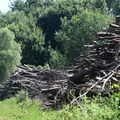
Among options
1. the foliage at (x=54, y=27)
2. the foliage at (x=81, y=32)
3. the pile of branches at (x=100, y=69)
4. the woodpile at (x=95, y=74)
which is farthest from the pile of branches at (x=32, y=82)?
the foliage at (x=54, y=27)

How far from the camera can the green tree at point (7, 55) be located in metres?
46.6

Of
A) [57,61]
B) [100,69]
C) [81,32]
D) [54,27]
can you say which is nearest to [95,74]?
[100,69]

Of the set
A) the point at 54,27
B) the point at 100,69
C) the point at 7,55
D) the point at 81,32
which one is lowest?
the point at 7,55

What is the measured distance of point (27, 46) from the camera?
59.5 meters

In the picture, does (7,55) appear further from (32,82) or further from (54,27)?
(32,82)

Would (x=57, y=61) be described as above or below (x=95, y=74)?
below

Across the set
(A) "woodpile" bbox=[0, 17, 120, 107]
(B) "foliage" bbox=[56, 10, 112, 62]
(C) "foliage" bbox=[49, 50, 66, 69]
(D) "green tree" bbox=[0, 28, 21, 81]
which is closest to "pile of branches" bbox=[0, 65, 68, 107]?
(A) "woodpile" bbox=[0, 17, 120, 107]

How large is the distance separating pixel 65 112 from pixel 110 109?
3.47ft

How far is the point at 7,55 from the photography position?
4759 centimetres

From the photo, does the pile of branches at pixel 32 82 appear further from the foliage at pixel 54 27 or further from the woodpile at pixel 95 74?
the foliage at pixel 54 27

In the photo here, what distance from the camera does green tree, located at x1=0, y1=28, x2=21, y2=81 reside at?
4656 centimetres

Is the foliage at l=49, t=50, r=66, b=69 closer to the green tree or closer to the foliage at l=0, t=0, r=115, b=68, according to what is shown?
the foliage at l=0, t=0, r=115, b=68

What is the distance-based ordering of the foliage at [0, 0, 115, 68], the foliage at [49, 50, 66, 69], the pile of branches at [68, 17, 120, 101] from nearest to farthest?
1. the pile of branches at [68, 17, 120, 101]
2. the foliage at [49, 50, 66, 69]
3. the foliage at [0, 0, 115, 68]

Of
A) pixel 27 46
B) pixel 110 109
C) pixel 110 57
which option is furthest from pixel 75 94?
pixel 27 46
